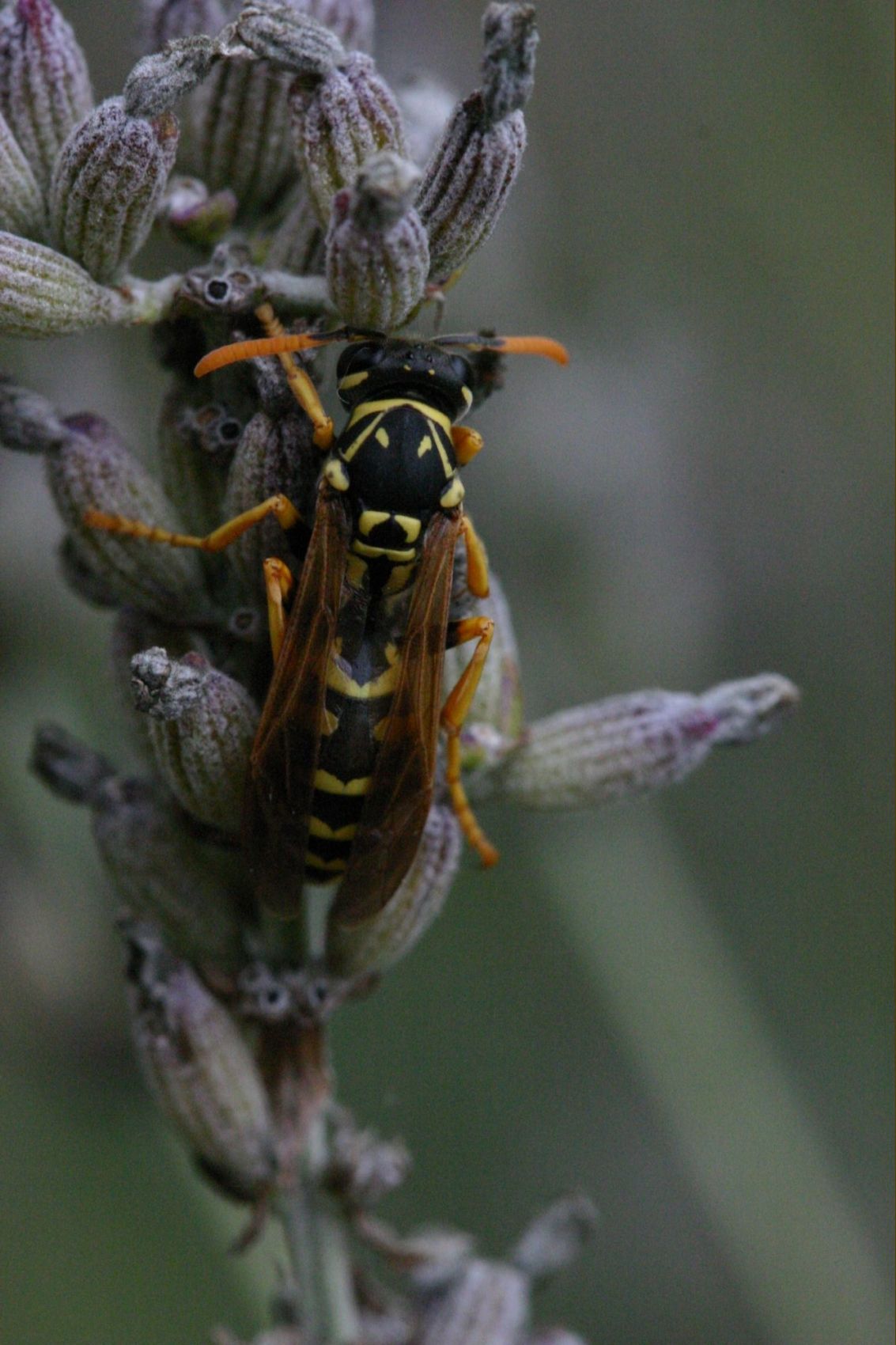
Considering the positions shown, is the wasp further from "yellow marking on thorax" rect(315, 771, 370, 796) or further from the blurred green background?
the blurred green background

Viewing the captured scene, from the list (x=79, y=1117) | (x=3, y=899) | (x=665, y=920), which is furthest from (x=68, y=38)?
(x=665, y=920)

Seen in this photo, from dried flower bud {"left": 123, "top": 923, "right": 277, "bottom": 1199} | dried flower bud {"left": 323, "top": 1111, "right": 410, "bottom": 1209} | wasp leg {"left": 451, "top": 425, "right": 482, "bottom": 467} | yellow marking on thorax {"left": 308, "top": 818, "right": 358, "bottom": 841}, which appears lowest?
dried flower bud {"left": 323, "top": 1111, "right": 410, "bottom": 1209}

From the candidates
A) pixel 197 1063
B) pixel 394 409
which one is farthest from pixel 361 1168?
pixel 394 409

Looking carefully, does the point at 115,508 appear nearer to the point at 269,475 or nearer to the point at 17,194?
the point at 269,475

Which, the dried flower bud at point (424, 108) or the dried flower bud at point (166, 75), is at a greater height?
the dried flower bud at point (424, 108)

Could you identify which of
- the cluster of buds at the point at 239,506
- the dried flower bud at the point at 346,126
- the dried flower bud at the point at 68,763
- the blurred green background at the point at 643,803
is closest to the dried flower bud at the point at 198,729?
the cluster of buds at the point at 239,506

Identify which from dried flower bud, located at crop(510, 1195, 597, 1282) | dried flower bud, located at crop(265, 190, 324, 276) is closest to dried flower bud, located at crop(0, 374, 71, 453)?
dried flower bud, located at crop(265, 190, 324, 276)

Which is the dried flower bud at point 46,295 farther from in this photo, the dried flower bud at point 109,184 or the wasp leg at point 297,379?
the wasp leg at point 297,379

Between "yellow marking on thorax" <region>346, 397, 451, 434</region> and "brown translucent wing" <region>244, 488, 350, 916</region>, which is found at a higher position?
"yellow marking on thorax" <region>346, 397, 451, 434</region>

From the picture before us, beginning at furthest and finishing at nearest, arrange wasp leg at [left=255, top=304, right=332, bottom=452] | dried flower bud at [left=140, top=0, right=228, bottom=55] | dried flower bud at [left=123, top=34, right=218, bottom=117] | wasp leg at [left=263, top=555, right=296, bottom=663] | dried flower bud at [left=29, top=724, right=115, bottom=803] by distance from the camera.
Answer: dried flower bud at [left=29, top=724, right=115, bottom=803] < dried flower bud at [left=140, top=0, right=228, bottom=55] < wasp leg at [left=263, top=555, right=296, bottom=663] < wasp leg at [left=255, top=304, right=332, bottom=452] < dried flower bud at [left=123, top=34, right=218, bottom=117]
